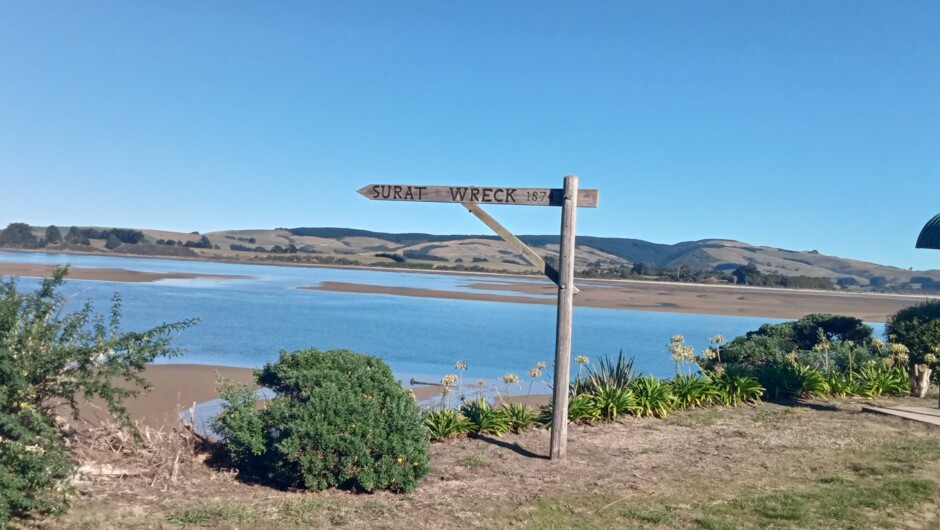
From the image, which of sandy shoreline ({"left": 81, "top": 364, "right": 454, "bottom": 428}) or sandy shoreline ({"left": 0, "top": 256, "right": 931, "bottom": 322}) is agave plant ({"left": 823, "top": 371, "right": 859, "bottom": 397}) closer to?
sandy shoreline ({"left": 81, "top": 364, "right": 454, "bottom": 428})

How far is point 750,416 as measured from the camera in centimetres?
1103

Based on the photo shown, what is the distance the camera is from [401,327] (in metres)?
29.5

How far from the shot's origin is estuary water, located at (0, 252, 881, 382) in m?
21.6

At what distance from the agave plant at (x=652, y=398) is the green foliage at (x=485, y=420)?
7.17ft

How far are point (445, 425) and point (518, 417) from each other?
1012 mm

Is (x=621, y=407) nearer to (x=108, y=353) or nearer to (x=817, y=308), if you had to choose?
(x=108, y=353)

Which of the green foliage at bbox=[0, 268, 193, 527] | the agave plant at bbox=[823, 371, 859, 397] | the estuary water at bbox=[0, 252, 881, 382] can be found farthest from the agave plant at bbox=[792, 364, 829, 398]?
the green foliage at bbox=[0, 268, 193, 527]

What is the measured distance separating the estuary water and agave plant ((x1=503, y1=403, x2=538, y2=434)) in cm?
826

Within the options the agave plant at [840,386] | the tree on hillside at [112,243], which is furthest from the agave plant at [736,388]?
the tree on hillside at [112,243]

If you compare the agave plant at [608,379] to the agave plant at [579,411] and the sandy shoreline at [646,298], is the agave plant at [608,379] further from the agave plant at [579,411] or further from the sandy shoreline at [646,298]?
the sandy shoreline at [646,298]

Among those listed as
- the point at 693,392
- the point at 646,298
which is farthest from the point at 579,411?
the point at 646,298

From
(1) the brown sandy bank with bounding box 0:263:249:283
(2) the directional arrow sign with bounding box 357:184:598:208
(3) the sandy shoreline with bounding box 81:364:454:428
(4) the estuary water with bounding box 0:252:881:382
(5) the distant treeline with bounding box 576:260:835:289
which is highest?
(2) the directional arrow sign with bounding box 357:184:598:208

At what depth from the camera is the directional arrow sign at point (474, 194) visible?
8.24 metres

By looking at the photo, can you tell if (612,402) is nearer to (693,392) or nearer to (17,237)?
(693,392)
